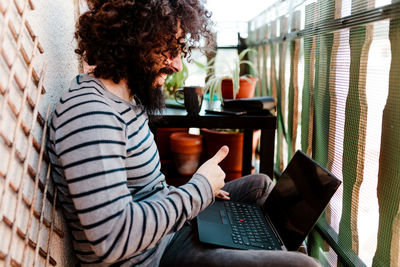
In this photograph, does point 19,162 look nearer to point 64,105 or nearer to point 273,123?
point 64,105

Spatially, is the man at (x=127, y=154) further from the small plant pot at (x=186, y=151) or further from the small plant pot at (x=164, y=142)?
the small plant pot at (x=164, y=142)

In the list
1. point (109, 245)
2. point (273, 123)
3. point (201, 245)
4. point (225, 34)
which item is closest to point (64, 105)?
point (109, 245)

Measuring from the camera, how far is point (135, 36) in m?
0.81

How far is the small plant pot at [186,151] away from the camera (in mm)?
1890

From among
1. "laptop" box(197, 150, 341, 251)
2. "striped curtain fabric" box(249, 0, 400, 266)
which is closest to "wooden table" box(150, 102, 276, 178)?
"striped curtain fabric" box(249, 0, 400, 266)

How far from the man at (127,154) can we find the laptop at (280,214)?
0.08 m

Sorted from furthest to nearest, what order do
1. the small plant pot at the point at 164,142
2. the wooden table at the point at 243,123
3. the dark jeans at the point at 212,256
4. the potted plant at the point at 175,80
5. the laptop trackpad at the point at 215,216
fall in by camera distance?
1. the small plant pot at the point at 164,142
2. the potted plant at the point at 175,80
3. the wooden table at the point at 243,123
4. the laptop trackpad at the point at 215,216
5. the dark jeans at the point at 212,256

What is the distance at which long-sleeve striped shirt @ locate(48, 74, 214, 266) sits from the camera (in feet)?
2.09

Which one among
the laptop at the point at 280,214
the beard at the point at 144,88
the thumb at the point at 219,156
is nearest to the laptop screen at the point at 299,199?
the laptop at the point at 280,214

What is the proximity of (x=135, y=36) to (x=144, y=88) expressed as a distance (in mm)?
145

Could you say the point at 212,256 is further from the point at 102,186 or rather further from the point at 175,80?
the point at 175,80

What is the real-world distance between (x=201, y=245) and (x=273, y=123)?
2.26 feet

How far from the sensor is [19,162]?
2.09 ft

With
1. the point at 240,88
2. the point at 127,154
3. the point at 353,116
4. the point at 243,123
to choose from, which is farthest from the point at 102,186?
the point at 240,88
